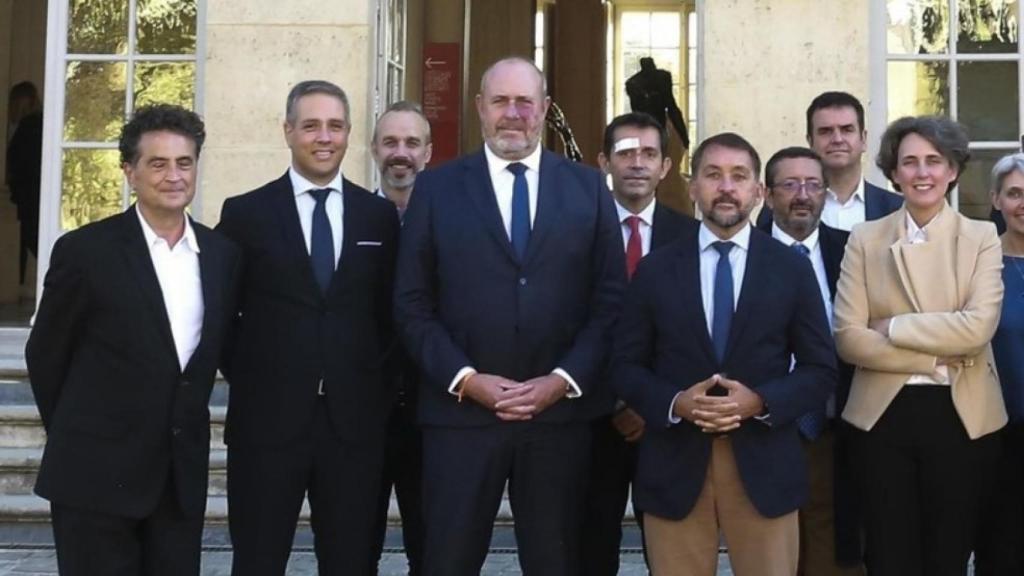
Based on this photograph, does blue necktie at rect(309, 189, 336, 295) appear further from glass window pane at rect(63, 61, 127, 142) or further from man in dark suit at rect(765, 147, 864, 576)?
glass window pane at rect(63, 61, 127, 142)

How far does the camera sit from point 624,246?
4422mm

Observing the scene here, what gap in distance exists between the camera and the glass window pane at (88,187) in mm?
7477

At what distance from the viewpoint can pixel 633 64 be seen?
1617 centimetres

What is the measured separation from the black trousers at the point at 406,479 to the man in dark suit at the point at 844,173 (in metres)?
1.50

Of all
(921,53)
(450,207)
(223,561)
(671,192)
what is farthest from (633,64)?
→ (450,207)

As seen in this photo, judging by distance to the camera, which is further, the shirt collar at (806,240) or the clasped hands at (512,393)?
the shirt collar at (806,240)

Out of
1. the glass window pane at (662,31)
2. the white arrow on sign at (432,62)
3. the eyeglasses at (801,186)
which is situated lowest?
the eyeglasses at (801,186)

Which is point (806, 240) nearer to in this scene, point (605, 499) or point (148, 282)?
point (605, 499)

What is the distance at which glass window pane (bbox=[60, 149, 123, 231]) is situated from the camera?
7.48 m

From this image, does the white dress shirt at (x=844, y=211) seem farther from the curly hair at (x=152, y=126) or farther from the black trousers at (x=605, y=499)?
the curly hair at (x=152, y=126)

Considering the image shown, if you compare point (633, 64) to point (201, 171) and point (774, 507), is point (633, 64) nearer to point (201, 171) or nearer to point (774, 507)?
point (201, 171)

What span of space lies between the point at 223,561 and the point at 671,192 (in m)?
7.86

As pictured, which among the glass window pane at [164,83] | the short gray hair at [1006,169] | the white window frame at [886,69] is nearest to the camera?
the short gray hair at [1006,169]

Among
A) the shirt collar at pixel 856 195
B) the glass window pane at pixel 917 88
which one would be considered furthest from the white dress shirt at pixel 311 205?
the glass window pane at pixel 917 88
